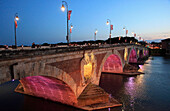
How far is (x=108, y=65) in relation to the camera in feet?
109

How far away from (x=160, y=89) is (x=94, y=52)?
1277cm

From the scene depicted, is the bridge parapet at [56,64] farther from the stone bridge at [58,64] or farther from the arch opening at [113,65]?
the arch opening at [113,65]

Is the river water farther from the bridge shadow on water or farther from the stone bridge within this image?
the stone bridge

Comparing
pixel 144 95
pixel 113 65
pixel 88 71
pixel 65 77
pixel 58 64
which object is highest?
pixel 58 64

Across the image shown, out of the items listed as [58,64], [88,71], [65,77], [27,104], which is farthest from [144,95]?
[27,104]

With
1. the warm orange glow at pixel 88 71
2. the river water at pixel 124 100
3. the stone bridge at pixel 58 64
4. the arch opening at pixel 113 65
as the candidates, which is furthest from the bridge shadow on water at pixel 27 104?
the arch opening at pixel 113 65

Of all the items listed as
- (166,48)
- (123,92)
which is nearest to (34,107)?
(123,92)

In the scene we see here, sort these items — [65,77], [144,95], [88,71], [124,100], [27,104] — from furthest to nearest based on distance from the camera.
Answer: [144,95], [124,100], [88,71], [27,104], [65,77]

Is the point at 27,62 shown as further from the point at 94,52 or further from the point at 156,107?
the point at 156,107

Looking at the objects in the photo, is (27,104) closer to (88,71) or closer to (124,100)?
(88,71)

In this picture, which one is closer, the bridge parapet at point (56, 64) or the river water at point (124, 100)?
the bridge parapet at point (56, 64)

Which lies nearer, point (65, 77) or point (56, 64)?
Answer: point (56, 64)

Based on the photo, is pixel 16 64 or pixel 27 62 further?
pixel 27 62

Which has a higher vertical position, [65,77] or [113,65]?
→ [65,77]
